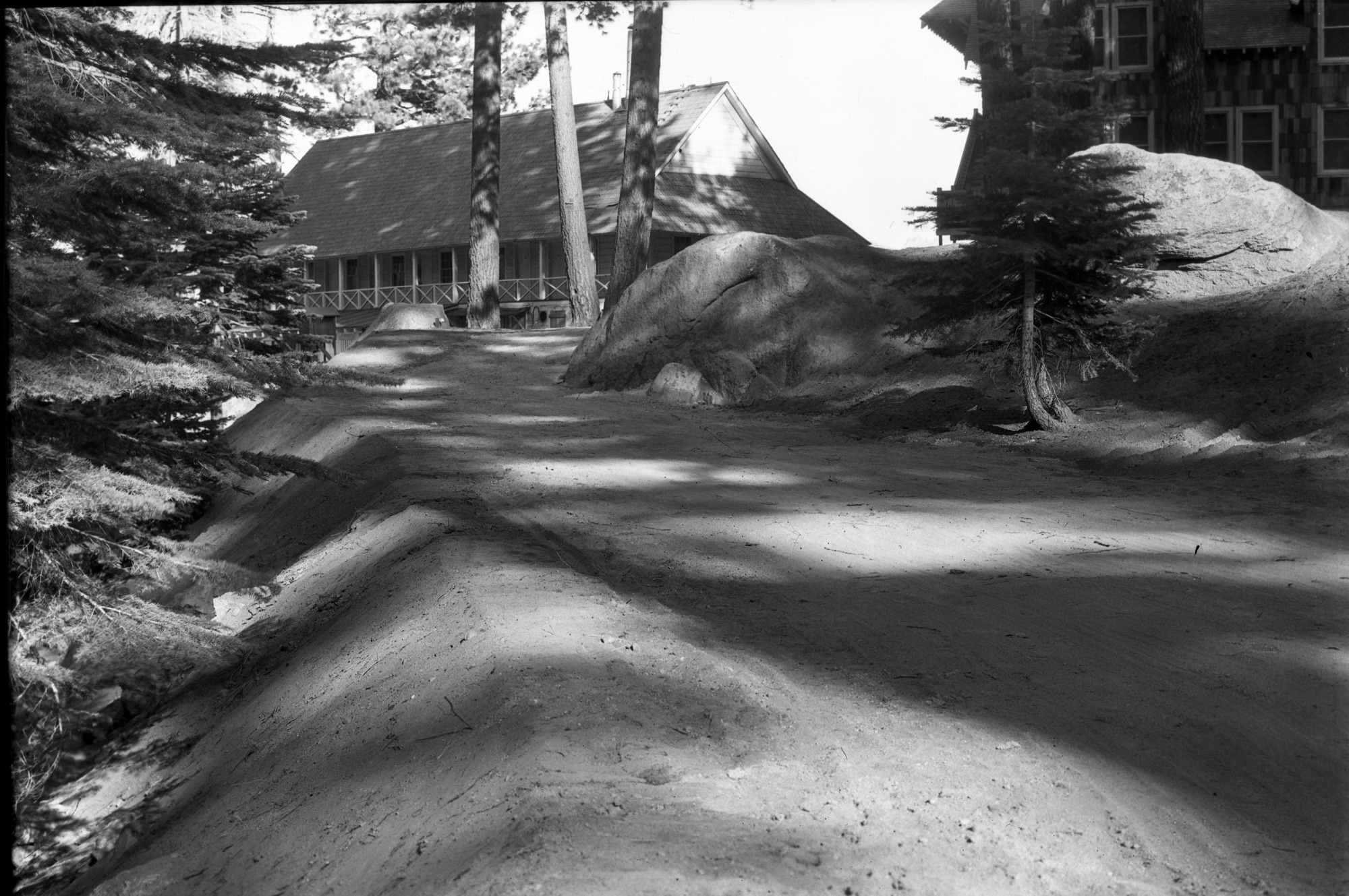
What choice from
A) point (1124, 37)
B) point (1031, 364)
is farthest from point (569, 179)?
point (1031, 364)

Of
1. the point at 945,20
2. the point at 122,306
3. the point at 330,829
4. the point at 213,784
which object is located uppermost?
the point at 945,20

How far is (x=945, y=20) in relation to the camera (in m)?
27.2

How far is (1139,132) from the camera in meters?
26.5

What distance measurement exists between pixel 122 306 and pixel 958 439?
810cm

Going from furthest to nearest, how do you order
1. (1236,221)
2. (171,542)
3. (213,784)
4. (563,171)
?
(563,171)
(1236,221)
(171,542)
(213,784)

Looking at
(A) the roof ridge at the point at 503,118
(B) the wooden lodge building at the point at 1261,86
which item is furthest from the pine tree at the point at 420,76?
(B) the wooden lodge building at the point at 1261,86

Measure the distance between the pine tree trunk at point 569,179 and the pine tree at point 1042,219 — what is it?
533 inches

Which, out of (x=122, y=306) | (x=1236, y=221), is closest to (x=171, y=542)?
(x=122, y=306)

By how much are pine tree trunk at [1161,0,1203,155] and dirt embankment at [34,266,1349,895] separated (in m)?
11.3

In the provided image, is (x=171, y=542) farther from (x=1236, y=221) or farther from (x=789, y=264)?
(x=1236, y=221)

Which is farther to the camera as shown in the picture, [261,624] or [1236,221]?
[1236,221]

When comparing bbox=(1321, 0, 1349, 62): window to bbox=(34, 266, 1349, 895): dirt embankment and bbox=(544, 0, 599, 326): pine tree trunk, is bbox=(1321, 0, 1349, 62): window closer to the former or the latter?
bbox=(544, 0, 599, 326): pine tree trunk

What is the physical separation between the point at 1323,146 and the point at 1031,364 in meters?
18.4

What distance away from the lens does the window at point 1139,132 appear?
26.2 meters
